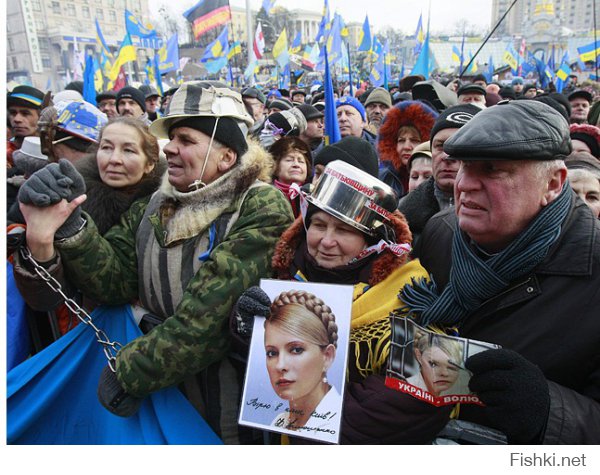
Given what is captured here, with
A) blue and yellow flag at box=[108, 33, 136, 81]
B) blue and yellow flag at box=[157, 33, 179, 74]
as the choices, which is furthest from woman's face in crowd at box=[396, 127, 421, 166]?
Answer: blue and yellow flag at box=[157, 33, 179, 74]

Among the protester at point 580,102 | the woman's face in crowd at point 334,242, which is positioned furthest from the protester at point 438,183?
the protester at point 580,102

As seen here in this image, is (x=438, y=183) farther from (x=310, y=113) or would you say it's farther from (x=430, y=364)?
(x=310, y=113)

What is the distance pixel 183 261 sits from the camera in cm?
216

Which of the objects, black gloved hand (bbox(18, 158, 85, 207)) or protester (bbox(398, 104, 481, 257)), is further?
protester (bbox(398, 104, 481, 257))

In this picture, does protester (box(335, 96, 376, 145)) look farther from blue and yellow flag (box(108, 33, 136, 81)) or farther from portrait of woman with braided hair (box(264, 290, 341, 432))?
A: blue and yellow flag (box(108, 33, 136, 81))

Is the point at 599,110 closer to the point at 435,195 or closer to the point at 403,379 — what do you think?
the point at 435,195

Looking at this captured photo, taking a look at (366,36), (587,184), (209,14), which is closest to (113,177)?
(587,184)

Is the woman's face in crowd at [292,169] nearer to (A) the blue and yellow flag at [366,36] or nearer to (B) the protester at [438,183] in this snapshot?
(B) the protester at [438,183]

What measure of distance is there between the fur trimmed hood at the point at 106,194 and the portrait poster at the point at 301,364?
4.01ft

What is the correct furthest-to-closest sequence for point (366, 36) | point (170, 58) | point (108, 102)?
point (366, 36), point (170, 58), point (108, 102)

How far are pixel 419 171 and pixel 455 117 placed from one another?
1.65 ft

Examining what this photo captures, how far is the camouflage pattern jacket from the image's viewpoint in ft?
6.32

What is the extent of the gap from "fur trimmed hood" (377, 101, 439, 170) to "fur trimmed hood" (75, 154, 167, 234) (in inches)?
78.5

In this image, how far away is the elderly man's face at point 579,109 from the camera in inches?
311
